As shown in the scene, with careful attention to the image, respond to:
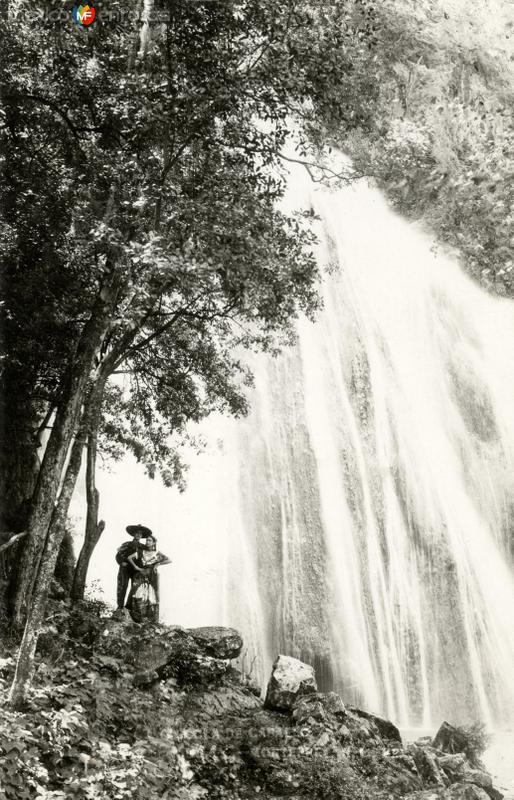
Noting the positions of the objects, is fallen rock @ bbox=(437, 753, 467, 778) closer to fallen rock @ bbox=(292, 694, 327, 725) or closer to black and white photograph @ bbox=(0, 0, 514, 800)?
black and white photograph @ bbox=(0, 0, 514, 800)

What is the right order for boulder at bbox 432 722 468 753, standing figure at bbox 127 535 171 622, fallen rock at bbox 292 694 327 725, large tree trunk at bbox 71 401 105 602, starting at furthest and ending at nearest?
boulder at bbox 432 722 468 753 → standing figure at bbox 127 535 171 622 → large tree trunk at bbox 71 401 105 602 → fallen rock at bbox 292 694 327 725

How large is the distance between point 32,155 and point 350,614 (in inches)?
466

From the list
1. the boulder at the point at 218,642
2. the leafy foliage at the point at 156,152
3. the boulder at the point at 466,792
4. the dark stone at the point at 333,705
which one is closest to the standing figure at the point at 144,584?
the boulder at the point at 218,642

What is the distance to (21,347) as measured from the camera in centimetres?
992

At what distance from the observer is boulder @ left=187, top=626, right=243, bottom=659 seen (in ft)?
31.2

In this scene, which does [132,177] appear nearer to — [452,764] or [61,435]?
[61,435]

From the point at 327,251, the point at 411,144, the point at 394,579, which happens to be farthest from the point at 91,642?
the point at 411,144

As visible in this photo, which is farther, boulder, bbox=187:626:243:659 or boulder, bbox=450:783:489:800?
boulder, bbox=187:626:243:659

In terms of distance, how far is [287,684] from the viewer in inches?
358

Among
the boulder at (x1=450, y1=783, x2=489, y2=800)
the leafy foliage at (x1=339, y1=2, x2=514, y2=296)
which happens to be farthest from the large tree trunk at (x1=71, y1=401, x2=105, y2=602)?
the leafy foliage at (x1=339, y1=2, x2=514, y2=296)

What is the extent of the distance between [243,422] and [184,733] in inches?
495

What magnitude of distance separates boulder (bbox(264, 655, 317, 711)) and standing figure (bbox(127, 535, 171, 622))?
94.5 inches

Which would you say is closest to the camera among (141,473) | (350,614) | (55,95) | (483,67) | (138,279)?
(138,279)

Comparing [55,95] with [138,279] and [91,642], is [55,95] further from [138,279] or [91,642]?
[91,642]
